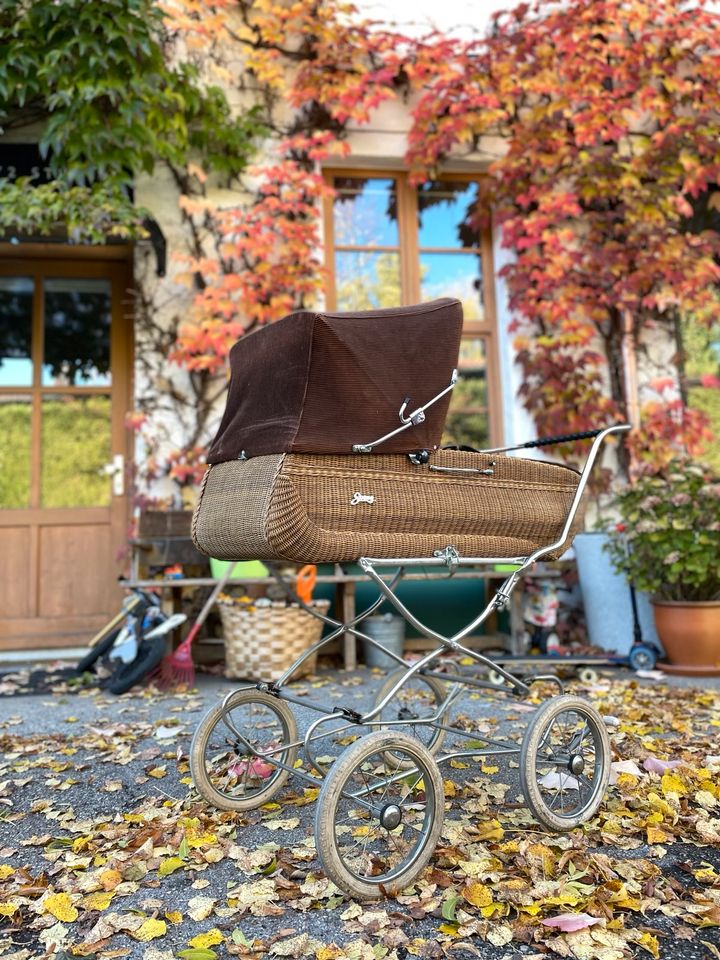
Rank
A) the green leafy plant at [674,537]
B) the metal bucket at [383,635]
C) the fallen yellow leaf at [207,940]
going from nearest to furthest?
1. the fallen yellow leaf at [207,940]
2. the green leafy plant at [674,537]
3. the metal bucket at [383,635]

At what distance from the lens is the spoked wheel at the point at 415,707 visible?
229cm

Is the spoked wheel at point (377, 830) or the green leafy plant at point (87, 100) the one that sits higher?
the green leafy plant at point (87, 100)

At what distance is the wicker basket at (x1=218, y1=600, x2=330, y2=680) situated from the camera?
12.3 ft

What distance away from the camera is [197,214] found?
16.4 ft

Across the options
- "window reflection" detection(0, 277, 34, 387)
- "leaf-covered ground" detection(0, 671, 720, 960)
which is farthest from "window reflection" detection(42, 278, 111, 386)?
"leaf-covered ground" detection(0, 671, 720, 960)

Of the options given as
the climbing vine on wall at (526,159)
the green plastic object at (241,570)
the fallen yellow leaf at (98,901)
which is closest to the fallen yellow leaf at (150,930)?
the fallen yellow leaf at (98,901)

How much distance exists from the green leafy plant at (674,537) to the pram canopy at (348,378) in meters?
2.48

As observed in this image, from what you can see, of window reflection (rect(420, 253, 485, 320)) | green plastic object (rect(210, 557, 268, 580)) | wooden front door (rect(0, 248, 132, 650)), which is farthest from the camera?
window reflection (rect(420, 253, 485, 320))

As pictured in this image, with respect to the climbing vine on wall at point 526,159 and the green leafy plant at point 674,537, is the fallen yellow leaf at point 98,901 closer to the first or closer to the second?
the green leafy plant at point 674,537

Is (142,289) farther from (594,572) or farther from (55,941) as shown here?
(55,941)

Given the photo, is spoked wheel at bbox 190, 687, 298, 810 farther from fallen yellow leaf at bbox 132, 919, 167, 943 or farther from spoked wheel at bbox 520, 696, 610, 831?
spoked wheel at bbox 520, 696, 610, 831

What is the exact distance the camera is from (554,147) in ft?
17.2

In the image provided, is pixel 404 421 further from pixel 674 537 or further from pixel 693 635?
pixel 693 635

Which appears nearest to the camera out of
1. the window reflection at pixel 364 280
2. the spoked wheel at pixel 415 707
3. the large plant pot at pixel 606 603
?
the spoked wheel at pixel 415 707
